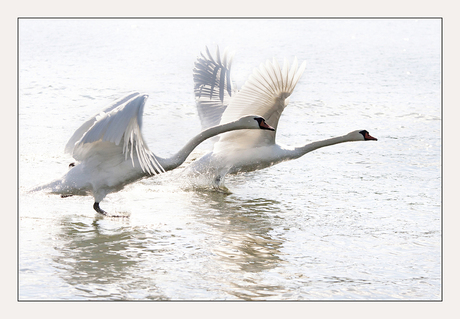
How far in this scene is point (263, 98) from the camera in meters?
10.2

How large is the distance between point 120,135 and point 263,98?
3.32m

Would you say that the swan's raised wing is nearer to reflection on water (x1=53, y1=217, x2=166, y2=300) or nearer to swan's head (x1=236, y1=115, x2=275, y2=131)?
swan's head (x1=236, y1=115, x2=275, y2=131)

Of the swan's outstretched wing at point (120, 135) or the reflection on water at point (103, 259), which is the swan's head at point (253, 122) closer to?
the swan's outstretched wing at point (120, 135)

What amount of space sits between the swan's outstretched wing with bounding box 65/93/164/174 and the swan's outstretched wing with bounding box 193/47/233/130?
2736 mm

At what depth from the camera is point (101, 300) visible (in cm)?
605

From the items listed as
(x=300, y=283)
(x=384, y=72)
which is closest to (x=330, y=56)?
(x=384, y=72)

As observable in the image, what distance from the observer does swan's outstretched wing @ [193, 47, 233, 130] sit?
37.9ft

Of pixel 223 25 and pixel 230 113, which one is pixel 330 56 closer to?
pixel 223 25

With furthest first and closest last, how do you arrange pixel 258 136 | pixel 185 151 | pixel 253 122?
pixel 258 136, pixel 253 122, pixel 185 151

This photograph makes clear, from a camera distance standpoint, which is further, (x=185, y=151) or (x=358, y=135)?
(x=358, y=135)

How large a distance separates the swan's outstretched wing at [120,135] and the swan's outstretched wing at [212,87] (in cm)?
274

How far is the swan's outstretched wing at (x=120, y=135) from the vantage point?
7426 millimetres

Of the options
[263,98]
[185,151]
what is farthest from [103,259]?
[263,98]

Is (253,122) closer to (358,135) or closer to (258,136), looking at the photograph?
(258,136)
